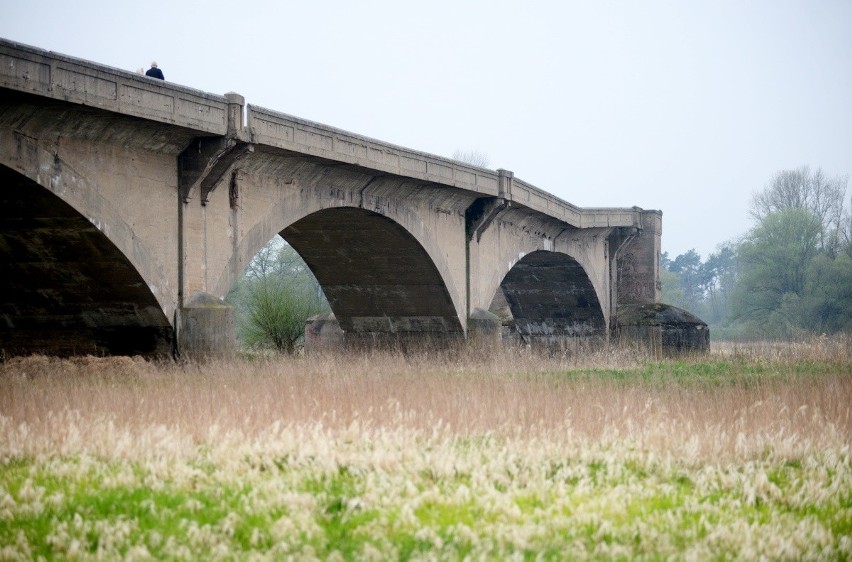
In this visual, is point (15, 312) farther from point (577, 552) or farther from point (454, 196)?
point (577, 552)

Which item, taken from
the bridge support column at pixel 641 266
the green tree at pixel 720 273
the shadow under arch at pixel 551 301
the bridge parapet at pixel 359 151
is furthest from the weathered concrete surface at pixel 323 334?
the green tree at pixel 720 273

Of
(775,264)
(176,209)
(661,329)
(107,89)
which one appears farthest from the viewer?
(775,264)

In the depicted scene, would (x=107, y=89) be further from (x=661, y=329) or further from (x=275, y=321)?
(x=661, y=329)

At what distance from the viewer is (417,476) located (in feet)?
21.9

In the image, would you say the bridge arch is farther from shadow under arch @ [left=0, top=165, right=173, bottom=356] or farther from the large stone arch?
shadow under arch @ [left=0, top=165, right=173, bottom=356]

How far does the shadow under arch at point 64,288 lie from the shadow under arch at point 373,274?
5864 mm

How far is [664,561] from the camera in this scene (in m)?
5.04

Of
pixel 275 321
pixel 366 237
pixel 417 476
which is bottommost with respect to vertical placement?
pixel 417 476

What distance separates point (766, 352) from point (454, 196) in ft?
25.4

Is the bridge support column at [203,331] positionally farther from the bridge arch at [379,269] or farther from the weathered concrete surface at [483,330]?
the weathered concrete surface at [483,330]

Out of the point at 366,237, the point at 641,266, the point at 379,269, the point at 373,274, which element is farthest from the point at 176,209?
the point at 641,266

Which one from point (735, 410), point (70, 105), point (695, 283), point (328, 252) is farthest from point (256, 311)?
point (695, 283)

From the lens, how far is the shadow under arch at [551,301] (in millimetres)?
32438

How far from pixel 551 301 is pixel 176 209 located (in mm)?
19934
